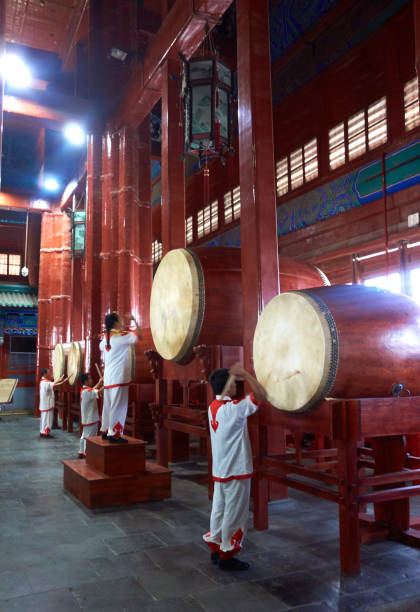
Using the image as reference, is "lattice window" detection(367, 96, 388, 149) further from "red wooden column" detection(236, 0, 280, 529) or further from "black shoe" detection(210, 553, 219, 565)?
"black shoe" detection(210, 553, 219, 565)

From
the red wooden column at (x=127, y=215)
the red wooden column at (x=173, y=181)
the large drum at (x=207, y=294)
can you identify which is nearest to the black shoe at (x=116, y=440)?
the large drum at (x=207, y=294)

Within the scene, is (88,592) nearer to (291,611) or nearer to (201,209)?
(291,611)

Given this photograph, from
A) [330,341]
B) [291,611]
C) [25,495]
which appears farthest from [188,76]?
→ [291,611]

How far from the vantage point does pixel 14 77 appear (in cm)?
898

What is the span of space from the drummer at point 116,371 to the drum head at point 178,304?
1.14 feet

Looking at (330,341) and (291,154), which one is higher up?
(291,154)

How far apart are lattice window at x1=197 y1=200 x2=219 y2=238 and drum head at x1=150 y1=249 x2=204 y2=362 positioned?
514 cm

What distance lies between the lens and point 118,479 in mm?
4430

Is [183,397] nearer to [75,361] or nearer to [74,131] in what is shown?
[75,361]

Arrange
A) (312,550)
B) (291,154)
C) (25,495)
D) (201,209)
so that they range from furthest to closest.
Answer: (201,209) < (291,154) < (25,495) < (312,550)

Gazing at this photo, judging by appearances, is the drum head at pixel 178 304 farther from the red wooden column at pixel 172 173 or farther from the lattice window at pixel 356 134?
the lattice window at pixel 356 134

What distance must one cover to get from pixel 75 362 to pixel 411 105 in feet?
23.5

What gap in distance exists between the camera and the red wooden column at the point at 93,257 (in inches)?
353

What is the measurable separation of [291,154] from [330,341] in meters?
5.73
